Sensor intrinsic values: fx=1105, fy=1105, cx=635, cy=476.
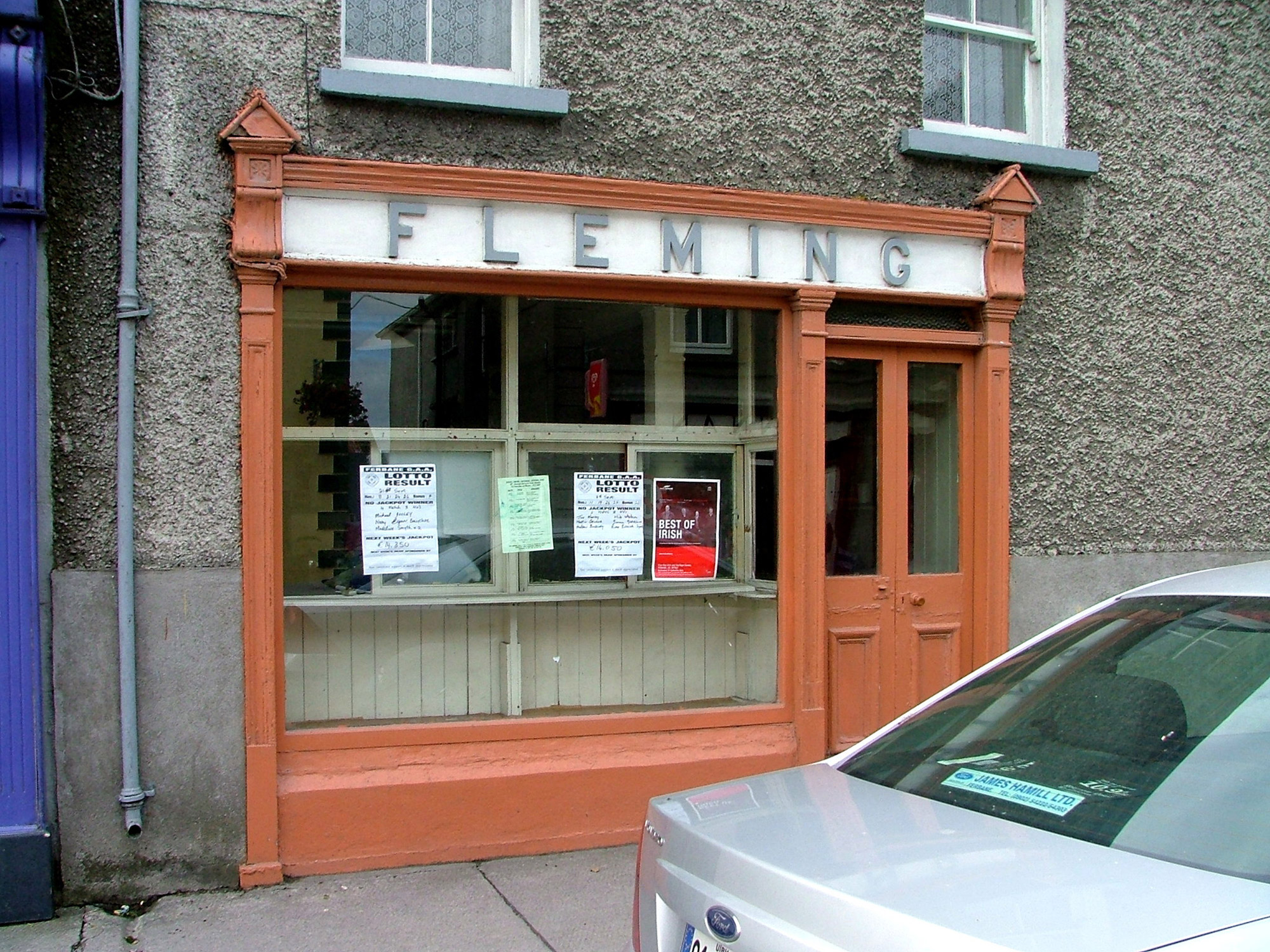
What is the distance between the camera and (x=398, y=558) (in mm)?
5301

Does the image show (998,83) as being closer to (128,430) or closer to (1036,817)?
(128,430)

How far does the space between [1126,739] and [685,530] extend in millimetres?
3359

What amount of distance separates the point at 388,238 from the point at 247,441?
108 cm

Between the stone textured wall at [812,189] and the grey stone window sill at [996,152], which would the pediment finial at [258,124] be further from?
the grey stone window sill at [996,152]

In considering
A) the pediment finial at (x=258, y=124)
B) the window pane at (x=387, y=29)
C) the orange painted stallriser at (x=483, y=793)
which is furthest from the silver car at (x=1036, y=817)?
the window pane at (x=387, y=29)

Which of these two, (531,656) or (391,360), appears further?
(531,656)

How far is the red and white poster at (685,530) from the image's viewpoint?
18.9 feet

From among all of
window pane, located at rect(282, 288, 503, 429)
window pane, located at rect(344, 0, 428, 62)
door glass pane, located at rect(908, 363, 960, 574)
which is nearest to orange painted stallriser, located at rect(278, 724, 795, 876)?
door glass pane, located at rect(908, 363, 960, 574)

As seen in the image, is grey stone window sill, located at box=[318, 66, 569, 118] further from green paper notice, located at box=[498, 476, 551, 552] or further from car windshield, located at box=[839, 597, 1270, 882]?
car windshield, located at box=[839, 597, 1270, 882]

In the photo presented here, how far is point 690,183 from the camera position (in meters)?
5.32

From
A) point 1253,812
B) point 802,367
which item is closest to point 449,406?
point 802,367

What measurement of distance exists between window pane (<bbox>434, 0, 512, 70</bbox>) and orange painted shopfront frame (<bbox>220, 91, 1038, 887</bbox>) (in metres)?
0.72

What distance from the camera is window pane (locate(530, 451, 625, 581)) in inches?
221

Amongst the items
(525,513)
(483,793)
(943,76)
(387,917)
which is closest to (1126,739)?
(387,917)
